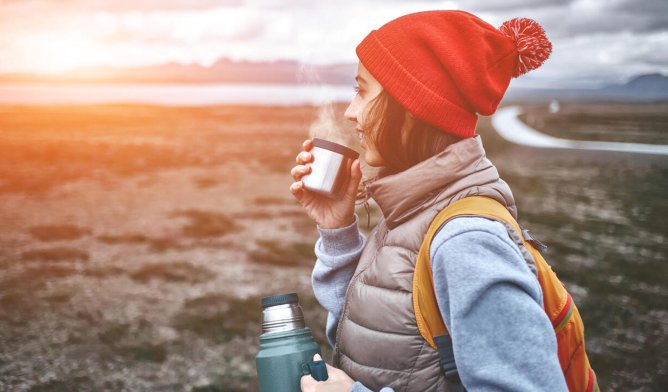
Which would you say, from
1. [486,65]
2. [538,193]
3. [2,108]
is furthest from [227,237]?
[2,108]

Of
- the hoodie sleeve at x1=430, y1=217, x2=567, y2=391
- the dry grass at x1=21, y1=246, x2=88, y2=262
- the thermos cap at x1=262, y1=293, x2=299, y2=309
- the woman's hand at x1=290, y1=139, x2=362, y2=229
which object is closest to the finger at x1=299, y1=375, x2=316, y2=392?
the thermos cap at x1=262, y1=293, x2=299, y2=309

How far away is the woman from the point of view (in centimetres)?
135

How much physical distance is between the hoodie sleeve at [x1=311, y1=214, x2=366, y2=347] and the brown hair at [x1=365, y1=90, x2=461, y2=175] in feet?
1.50

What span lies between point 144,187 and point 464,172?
10961 millimetres

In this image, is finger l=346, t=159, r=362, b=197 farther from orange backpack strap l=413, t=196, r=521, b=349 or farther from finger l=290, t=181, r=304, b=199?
orange backpack strap l=413, t=196, r=521, b=349

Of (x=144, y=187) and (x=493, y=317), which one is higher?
(x=493, y=317)

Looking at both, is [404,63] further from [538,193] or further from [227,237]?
[538,193]

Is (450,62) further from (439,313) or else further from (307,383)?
(307,383)

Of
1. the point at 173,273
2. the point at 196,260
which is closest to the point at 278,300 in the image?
the point at 173,273

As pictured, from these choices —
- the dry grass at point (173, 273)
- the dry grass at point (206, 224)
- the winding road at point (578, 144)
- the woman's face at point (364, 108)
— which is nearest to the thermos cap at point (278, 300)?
the woman's face at point (364, 108)

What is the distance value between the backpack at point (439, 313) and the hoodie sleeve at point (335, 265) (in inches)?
23.6

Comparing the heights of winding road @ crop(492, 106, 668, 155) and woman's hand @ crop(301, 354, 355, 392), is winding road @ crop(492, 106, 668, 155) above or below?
below

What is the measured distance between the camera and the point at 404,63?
1705mm

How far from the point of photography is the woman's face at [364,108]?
1.79 metres
